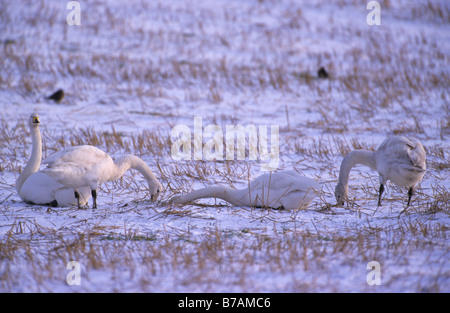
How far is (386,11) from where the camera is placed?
750 inches

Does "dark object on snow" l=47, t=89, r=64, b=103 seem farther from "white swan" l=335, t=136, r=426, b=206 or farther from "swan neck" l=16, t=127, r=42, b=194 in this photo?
"white swan" l=335, t=136, r=426, b=206

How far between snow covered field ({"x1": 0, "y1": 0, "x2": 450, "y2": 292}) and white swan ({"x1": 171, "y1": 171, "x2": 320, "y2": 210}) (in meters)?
0.12

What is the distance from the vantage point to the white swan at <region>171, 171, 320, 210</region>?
16.8 feet

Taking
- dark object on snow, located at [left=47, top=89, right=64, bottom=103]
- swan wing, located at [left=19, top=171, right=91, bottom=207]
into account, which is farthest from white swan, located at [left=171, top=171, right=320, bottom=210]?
dark object on snow, located at [left=47, top=89, right=64, bottom=103]

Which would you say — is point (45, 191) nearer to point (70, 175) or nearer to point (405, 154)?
point (70, 175)

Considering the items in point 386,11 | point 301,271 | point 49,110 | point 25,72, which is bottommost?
point 301,271

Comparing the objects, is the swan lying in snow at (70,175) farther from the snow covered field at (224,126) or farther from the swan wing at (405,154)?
the swan wing at (405,154)

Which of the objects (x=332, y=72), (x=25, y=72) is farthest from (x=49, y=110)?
(x=332, y=72)

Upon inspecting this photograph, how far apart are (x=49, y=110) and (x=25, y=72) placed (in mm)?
2277

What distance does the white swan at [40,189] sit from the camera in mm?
5109

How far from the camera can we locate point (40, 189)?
201 inches

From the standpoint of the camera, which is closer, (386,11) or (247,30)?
(247,30)

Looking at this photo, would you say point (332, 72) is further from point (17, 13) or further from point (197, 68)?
point (17, 13)

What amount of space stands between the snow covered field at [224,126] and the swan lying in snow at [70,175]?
0.18 m
